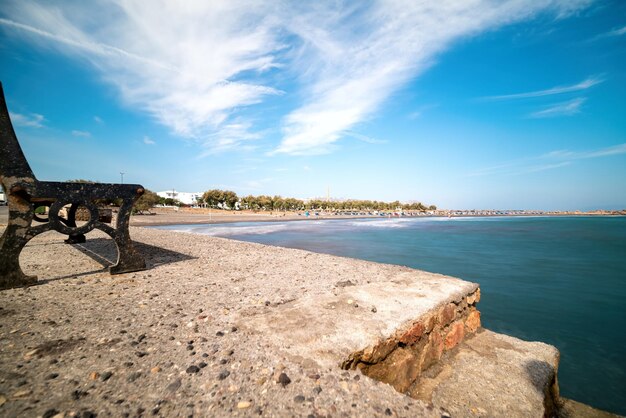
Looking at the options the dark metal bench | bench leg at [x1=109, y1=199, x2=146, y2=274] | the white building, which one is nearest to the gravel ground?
the dark metal bench

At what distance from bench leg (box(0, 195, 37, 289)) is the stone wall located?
4.66 m

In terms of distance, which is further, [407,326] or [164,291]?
[164,291]

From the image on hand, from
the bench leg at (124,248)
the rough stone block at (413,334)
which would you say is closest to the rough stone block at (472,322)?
the rough stone block at (413,334)

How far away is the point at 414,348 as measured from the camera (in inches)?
114

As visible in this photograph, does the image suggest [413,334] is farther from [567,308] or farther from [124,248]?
[567,308]

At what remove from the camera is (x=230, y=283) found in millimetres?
4316

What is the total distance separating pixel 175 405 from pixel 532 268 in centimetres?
1896

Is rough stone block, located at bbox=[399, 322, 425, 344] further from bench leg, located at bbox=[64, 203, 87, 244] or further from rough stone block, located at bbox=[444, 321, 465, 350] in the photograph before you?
bench leg, located at bbox=[64, 203, 87, 244]

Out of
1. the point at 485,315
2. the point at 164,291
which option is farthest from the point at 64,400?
the point at 485,315

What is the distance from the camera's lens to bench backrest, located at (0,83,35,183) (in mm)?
3527

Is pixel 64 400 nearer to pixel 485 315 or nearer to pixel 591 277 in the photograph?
pixel 485 315

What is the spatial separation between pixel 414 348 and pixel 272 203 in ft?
336

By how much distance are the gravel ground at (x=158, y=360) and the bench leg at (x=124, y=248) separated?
1.71ft

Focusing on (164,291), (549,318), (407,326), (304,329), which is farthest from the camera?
(549,318)
